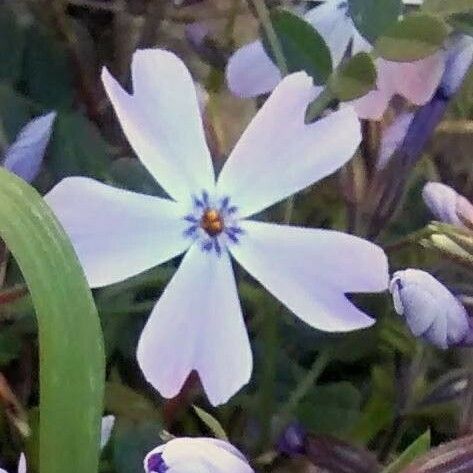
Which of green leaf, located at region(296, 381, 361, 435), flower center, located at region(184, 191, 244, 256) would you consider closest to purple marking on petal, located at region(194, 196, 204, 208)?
flower center, located at region(184, 191, 244, 256)

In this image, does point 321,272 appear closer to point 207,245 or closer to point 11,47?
point 207,245

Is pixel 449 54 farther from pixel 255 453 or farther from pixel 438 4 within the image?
pixel 255 453

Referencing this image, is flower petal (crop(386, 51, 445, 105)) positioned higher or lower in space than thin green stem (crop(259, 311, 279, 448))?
higher

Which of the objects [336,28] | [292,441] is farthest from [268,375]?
[336,28]

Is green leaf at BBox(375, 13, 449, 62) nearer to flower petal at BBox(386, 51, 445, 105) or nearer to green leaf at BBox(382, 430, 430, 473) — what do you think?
flower petal at BBox(386, 51, 445, 105)

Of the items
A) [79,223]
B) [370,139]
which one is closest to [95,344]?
[79,223]

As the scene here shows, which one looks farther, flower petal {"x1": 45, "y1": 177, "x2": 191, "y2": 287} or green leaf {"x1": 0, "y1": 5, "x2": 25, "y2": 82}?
green leaf {"x1": 0, "y1": 5, "x2": 25, "y2": 82}
